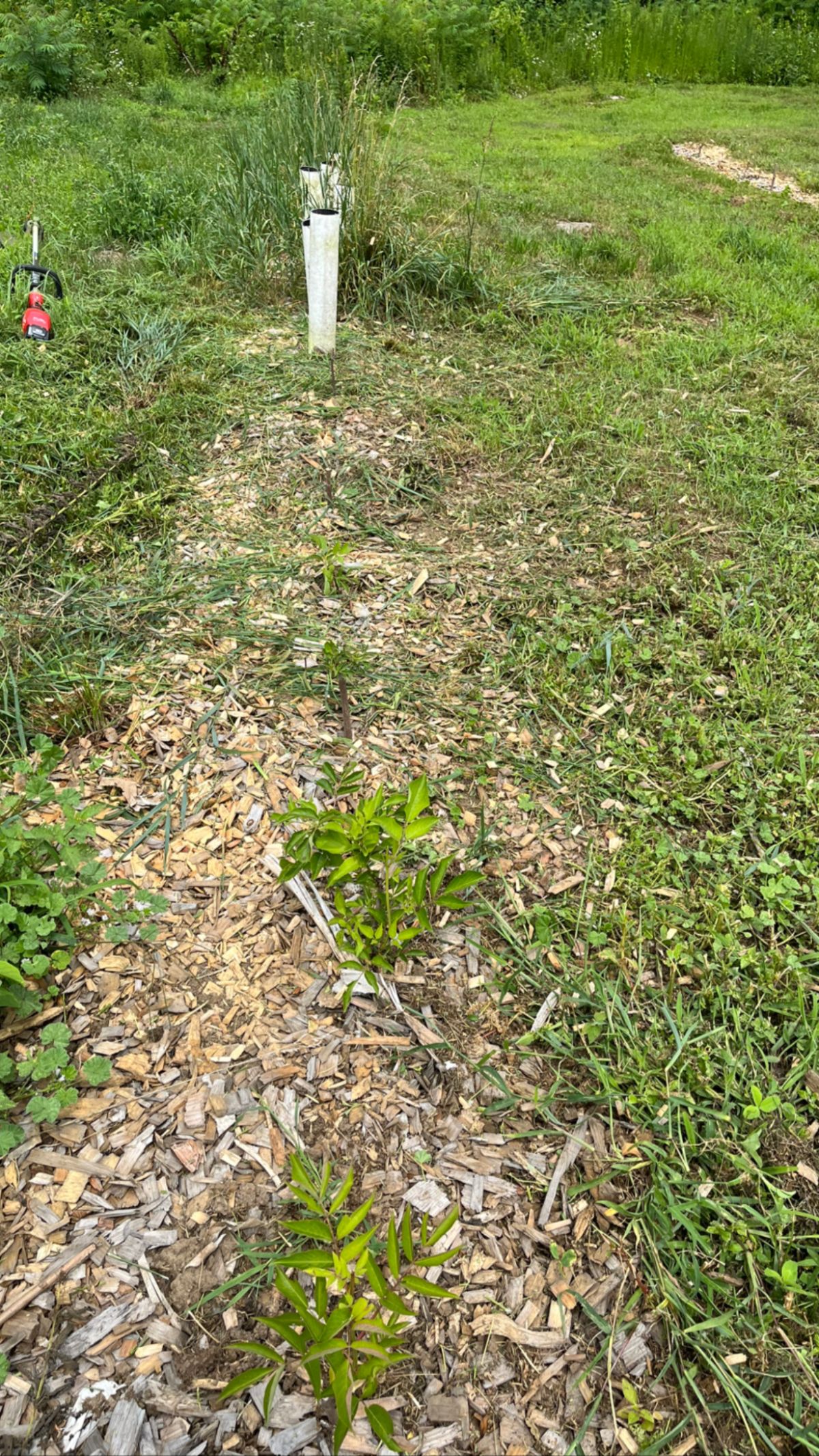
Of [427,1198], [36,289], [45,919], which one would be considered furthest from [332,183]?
[427,1198]

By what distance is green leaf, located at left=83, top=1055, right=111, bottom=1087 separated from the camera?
165 centimetres

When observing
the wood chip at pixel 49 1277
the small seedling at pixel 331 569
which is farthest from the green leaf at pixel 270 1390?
the small seedling at pixel 331 569

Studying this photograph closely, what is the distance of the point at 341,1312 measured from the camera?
130 centimetres

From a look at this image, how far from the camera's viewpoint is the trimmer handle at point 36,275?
13.1 feet

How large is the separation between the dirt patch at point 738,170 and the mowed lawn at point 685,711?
3.91ft

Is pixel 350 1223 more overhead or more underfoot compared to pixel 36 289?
more underfoot

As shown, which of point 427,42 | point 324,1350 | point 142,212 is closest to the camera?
point 324,1350

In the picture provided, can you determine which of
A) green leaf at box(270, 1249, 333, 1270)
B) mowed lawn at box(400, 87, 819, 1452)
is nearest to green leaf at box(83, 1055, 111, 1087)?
green leaf at box(270, 1249, 333, 1270)

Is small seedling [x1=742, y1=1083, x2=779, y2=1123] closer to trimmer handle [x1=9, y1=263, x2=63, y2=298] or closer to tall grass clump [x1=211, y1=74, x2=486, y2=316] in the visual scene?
tall grass clump [x1=211, y1=74, x2=486, y2=316]

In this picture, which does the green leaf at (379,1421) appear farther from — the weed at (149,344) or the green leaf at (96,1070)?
the weed at (149,344)

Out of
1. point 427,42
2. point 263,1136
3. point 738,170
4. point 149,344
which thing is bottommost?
point 263,1136

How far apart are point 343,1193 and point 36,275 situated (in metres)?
4.04

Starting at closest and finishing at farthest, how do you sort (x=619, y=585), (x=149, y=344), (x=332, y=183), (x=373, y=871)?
(x=373, y=871), (x=619, y=585), (x=149, y=344), (x=332, y=183)

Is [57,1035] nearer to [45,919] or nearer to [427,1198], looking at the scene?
[45,919]
